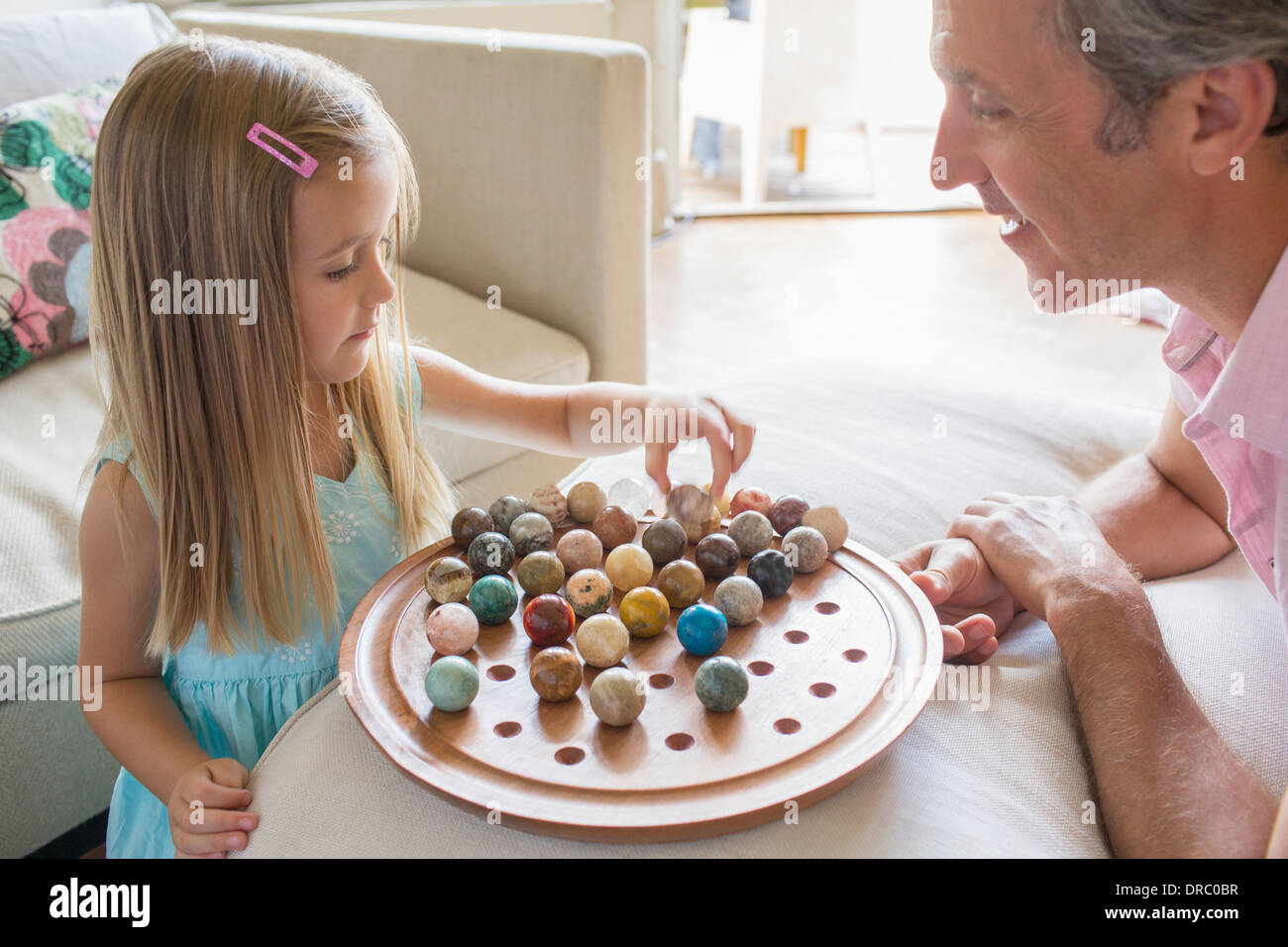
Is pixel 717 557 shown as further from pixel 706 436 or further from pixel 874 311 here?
pixel 874 311

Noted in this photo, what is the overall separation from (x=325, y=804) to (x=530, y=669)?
18cm

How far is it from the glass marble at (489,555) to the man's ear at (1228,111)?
628 mm

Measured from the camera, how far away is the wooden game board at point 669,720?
71 cm

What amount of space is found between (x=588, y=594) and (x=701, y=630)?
0.37ft

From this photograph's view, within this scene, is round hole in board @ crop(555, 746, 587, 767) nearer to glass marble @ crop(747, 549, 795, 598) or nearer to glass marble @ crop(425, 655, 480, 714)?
glass marble @ crop(425, 655, 480, 714)

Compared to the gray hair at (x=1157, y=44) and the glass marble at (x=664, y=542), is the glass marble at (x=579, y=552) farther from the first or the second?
the gray hair at (x=1157, y=44)

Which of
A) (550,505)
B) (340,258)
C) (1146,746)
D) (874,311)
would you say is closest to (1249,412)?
(1146,746)

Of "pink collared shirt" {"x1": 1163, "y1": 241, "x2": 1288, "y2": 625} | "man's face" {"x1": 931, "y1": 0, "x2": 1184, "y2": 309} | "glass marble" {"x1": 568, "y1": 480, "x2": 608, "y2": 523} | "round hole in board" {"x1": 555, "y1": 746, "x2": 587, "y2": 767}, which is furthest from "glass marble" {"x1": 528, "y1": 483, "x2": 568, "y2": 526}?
"pink collared shirt" {"x1": 1163, "y1": 241, "x2": 1288, "y2": 625}

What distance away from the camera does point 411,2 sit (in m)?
2.89

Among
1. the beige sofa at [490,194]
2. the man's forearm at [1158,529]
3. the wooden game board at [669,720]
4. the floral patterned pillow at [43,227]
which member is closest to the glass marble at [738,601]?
the wooden game board at [669,720]

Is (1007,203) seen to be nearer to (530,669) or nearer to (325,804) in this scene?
(530,669)

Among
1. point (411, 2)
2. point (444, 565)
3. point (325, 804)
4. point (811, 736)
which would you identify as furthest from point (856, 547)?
point (411, 2)

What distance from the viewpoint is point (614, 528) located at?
1005 millimetres
